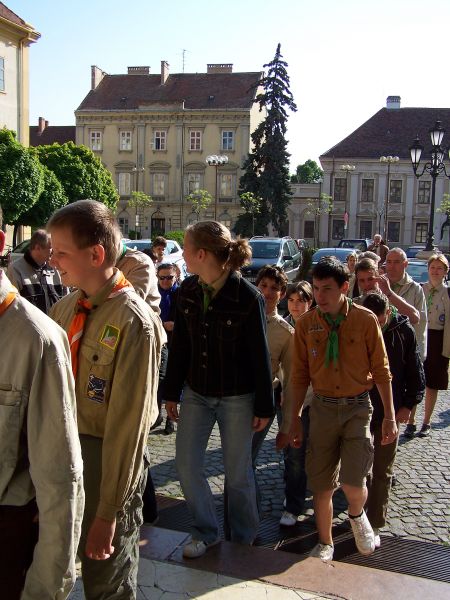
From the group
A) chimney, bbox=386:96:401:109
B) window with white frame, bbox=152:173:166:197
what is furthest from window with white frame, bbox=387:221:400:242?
window with white frame, bbox=152:173:166:197

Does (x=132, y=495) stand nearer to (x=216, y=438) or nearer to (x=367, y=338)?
(x=367, y=338)

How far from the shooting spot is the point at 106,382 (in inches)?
96.7

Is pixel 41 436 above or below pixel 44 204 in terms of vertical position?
below

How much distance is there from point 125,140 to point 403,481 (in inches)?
2432

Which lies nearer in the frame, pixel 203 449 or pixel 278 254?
pixel 203 449

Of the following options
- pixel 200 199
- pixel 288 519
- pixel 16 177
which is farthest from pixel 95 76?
pixel 288 519

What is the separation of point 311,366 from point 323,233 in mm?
60201

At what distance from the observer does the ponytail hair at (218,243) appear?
11.6 feet

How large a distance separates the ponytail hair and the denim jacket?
10 cm

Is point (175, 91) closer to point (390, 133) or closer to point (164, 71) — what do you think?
point (164, 71)

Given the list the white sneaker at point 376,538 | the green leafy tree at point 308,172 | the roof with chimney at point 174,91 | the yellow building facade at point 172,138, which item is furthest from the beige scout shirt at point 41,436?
the green leafy tree at point 308,172

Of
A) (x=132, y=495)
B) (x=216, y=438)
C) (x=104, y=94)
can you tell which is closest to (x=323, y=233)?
(x=104, y=94)

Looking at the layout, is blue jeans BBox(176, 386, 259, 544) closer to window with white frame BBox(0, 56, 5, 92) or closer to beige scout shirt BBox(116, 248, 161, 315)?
beige scout shirt BBox(116, 248, 161, 315)

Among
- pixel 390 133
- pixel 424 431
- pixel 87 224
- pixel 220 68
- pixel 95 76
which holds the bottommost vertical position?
pixel 424 431
